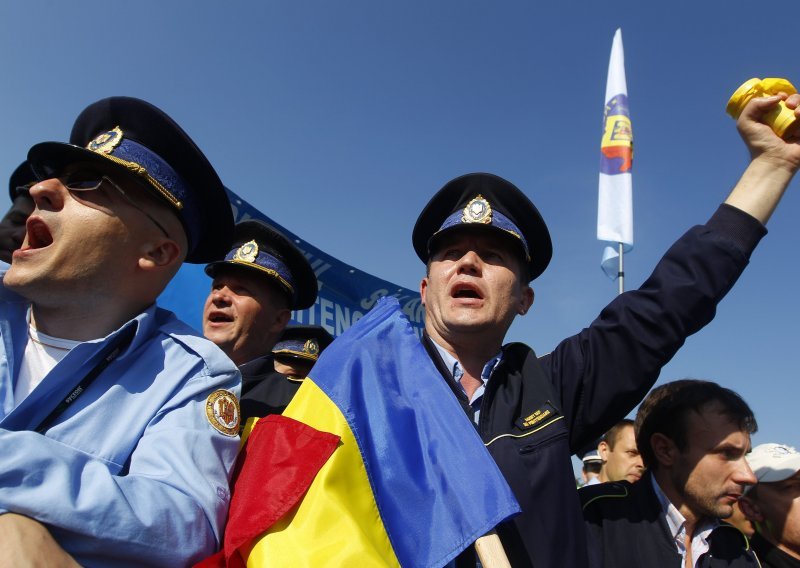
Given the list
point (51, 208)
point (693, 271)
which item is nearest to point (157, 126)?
point (51, 208)

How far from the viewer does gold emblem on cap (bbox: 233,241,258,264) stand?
3838 millimetres

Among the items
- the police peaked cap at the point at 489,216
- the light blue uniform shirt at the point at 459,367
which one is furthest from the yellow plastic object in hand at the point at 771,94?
the light blue uniform shirt at the point at 459,367

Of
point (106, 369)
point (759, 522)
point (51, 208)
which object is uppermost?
point (51, 208)

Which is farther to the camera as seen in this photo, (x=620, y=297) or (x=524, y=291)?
(x=524, y=291)

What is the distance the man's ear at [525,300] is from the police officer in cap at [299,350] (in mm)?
2950

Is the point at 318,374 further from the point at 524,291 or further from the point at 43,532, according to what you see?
the point at 524,291

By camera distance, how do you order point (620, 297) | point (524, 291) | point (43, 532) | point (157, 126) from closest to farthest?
point (43, 532) → point (157, 126) → point (620, 297) → point (524, 291)

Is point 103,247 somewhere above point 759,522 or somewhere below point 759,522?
above

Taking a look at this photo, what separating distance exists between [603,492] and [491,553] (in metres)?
1.37

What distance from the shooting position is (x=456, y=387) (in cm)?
215

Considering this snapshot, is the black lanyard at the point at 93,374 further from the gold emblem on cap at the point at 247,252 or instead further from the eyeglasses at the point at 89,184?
the gold emblem on cap at the point at 247,252

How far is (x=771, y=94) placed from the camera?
2.36 m

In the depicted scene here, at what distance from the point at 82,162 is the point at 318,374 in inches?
39.3

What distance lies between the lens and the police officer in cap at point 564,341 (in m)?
1.91
